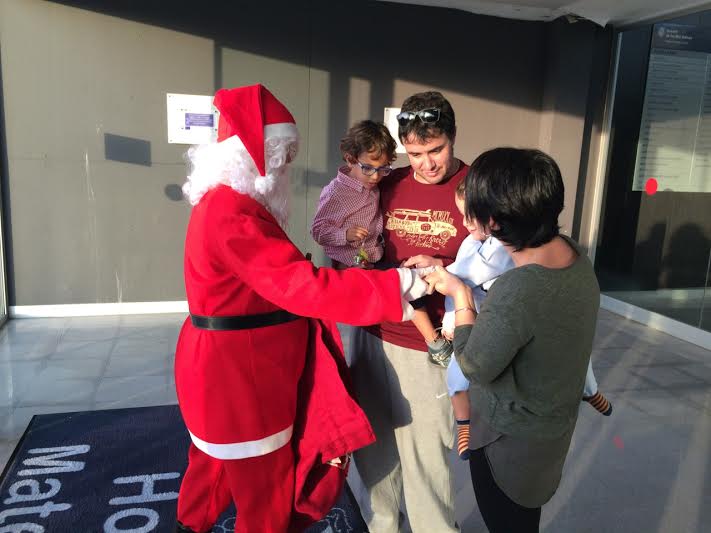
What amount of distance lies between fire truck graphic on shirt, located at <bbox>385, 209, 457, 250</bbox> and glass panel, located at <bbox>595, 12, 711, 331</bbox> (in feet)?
12.6

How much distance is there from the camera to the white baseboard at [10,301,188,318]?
4590 millimetres

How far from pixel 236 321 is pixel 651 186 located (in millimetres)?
4814

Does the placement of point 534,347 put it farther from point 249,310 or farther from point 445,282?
point 249,310

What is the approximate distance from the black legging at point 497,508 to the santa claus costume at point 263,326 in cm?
33

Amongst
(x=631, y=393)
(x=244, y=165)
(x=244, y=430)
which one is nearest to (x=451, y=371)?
(x=244, y=430)

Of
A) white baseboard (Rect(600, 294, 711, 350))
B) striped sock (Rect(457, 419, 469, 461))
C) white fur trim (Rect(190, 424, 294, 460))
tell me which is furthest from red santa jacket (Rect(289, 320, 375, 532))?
white baseboard (Rect(600, 294, 711, 350))

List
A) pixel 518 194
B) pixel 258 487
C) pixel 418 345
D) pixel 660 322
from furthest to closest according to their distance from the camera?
1. pixel 660 322
2. pixel 418 345
3. pixel 258 487
4. pixel 518 194

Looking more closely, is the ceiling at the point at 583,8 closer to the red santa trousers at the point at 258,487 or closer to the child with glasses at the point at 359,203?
the child with glasses at the point at 359,203

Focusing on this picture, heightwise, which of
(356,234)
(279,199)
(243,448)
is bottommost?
(243,448)

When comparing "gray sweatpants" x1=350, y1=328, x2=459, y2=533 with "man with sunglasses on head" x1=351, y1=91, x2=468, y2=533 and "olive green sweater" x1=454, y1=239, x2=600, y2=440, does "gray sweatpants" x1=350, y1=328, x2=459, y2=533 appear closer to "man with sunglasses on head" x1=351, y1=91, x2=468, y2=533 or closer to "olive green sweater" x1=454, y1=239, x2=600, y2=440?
"man with sunglasses on head" x1=351, y1=91, x2=468, y2=533

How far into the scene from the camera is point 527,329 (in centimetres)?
113

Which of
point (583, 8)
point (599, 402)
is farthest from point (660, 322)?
point (599, 402)

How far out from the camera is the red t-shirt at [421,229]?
1677mm

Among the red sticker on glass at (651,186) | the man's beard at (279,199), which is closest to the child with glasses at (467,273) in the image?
the man's beard at (279,199)
